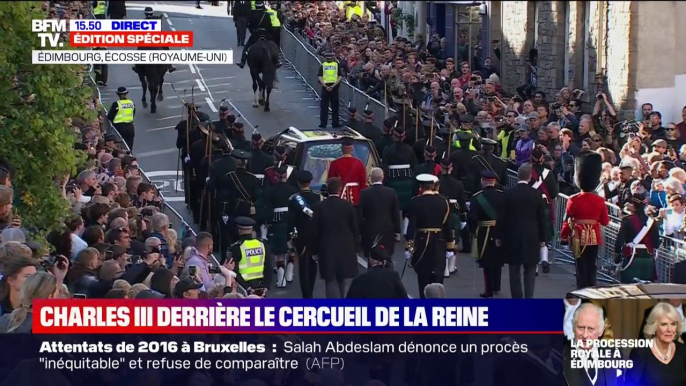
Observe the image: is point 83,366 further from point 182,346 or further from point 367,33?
point 367,33

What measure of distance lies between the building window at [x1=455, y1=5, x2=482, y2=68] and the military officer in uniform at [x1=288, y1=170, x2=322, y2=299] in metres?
9.94

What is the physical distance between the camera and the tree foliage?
45.5 feet

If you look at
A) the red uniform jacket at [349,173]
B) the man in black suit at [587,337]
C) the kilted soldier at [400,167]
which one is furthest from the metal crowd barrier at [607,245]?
the man in black suit at [587,337]

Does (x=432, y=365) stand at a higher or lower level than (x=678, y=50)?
lower

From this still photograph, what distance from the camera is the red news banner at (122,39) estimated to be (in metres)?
14.9

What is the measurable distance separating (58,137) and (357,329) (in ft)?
13.4

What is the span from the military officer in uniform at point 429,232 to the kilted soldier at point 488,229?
0.61 metres

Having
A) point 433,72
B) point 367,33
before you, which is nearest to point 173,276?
point 433,72

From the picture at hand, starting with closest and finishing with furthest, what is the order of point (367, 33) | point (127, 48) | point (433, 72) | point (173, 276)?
point (173, 276) < point (127, 48) < point (433, 72) < point (367, 33)

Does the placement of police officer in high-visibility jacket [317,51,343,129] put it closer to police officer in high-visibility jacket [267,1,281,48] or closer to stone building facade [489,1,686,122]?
stone building facade [489,1,686,122]

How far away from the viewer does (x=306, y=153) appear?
19.1 metres

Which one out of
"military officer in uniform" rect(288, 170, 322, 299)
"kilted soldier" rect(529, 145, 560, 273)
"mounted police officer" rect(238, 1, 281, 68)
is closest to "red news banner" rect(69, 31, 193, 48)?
"military officer in uniform" rect(288, 170, 322, 299)

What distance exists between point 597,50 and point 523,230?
6.50 m

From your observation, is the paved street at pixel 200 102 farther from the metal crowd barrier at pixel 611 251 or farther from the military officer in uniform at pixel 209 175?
the metal crowd barrier at pixel 611 251
